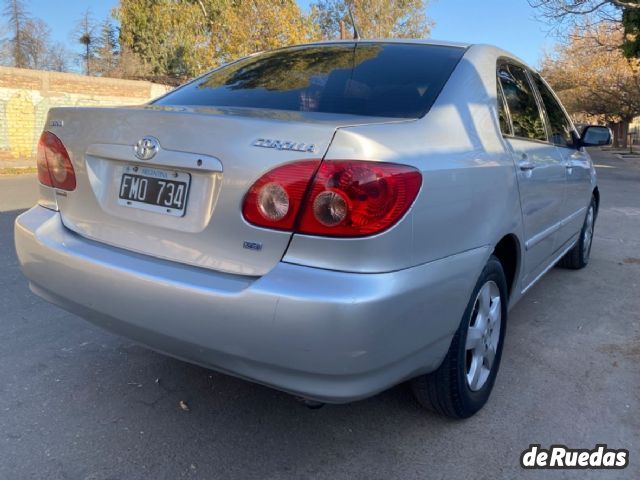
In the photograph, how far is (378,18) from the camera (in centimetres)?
3112

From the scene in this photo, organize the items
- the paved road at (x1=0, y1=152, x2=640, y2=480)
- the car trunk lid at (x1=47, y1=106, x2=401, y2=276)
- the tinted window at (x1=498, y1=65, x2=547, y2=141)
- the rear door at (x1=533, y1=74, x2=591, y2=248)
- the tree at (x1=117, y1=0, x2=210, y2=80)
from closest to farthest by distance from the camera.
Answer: the car trunk lid at (x1=47, y1=106, x2=401, y2=276), the paved road at (x1=0, y1=152, x2=640, y2=480), the tinted window at (x1=498, y1=65, x2=547, y2=141), the rear door at (x1=533, y1=74, x2=591, y2=248), the tree at (x1=117, y1=0, x2=210, y2=80)

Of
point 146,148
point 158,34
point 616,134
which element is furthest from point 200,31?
point 616,134

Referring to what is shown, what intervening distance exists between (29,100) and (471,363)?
1642 cm

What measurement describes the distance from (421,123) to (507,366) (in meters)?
1.65

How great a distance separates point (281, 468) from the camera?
2.18 meters

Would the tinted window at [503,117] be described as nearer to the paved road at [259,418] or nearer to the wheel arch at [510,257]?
the wheel arch at [510,257]

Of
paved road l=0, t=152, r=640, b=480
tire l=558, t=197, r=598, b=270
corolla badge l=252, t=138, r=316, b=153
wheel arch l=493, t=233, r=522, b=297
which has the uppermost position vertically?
corolla badge l=252, t=138, r=316, b=153

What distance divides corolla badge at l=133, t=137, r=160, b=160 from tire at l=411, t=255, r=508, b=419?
136 cm

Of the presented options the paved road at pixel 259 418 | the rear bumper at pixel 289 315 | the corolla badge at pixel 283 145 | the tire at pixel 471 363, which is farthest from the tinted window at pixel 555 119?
the corolla badge at pixel 283 145

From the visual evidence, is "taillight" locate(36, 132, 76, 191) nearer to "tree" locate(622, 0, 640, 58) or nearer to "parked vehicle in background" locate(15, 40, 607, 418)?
"parked vehicle in background" locate(15, 40, 607, 418)

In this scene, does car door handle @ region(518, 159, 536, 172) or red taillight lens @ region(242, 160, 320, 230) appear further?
car door handle @ region(518, 159, 536, 172)

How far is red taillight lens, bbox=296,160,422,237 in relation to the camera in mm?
1778

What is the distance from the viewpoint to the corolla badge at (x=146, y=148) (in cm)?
204

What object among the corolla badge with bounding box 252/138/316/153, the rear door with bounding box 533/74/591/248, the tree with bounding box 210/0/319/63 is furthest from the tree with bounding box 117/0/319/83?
the corolla badge with bounding box 252/138/316/153
